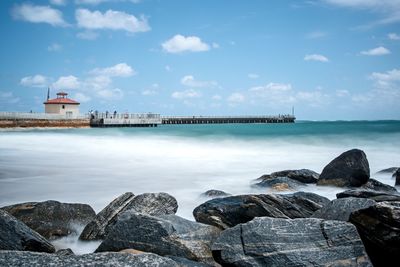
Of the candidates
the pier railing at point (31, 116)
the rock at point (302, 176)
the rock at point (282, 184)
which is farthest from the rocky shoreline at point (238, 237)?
the pier railing at point (31, 116)

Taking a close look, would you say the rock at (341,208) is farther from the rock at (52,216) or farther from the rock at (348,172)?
the rock at (348,172)

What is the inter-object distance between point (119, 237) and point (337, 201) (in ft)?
8.37

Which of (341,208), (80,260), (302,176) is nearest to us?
(80,260)

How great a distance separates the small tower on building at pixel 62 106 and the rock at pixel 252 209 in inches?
1919

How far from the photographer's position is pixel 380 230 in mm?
3846

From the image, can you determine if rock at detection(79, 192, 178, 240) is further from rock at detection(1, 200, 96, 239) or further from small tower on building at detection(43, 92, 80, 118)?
small tower on building at detection(43, 92, 80, 118)

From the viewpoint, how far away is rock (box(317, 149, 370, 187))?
9055mm

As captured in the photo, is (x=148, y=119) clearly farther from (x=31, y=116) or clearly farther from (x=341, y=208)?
(x=341, y=208)

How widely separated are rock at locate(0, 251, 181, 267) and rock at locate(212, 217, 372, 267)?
3.25 ft

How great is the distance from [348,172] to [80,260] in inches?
303

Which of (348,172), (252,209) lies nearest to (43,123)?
(348,172)

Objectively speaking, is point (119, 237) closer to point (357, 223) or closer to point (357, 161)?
point (357, 223)

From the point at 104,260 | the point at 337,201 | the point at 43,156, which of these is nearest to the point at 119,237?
the point at 104,260

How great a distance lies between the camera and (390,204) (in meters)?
3.88
